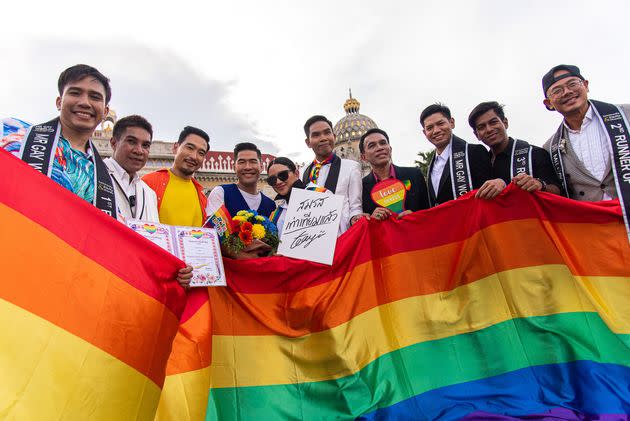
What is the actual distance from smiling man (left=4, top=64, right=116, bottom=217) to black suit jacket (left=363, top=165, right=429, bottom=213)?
2.65 metres

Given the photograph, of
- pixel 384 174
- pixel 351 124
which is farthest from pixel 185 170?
pixel 351 124

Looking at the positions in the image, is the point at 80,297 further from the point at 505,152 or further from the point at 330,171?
the point at 505,152

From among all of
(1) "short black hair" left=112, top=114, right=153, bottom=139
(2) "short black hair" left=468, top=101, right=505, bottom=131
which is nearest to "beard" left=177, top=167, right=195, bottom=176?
(1) "short black hair" left=112, top=114, right=153, bottom=139

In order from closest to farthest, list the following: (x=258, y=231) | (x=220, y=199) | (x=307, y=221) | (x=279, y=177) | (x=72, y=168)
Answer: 1. (x=72, y=168)
2. (x=258, y=231)
3. (x=307, y=221)
4. (x=220, y=199)
5. (x=279, y=177)

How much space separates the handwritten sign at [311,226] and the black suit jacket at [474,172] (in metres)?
1.36

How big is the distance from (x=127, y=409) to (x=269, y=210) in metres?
2.66

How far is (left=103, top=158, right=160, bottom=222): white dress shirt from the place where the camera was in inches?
124

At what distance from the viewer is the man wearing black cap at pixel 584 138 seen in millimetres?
3355

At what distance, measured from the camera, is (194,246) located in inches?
114

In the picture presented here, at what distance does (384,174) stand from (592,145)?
2.06 metres

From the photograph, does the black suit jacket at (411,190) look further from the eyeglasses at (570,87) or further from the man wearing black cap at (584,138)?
the eyeglasses at (570,87)

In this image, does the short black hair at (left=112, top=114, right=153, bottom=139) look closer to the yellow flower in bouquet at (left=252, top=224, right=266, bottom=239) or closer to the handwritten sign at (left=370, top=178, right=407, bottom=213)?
the yellow flower in bouquet at (left=252, top=224, right=266, bottom=239)

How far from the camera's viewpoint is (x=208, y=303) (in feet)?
9.57

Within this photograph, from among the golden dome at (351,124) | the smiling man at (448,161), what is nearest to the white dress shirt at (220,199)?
the smiling man at (448,161)
